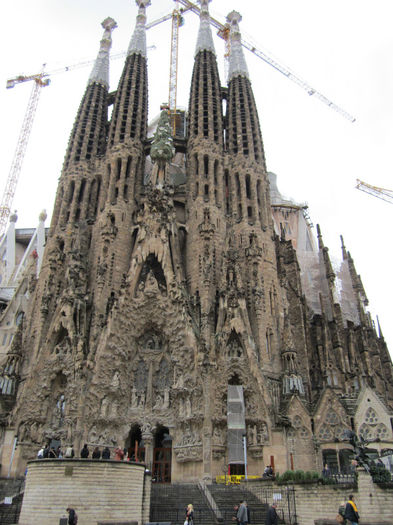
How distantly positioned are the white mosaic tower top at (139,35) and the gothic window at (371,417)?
36485 mm

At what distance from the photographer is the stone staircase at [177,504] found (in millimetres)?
16719

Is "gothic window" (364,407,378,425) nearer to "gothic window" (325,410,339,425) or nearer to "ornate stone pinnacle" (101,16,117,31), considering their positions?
"gothic window" (325,410,339,425)

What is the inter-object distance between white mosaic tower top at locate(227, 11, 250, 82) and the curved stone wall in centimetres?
3656

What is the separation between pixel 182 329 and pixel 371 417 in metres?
12.4

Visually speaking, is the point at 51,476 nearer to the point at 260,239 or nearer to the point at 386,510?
the point at 386,510

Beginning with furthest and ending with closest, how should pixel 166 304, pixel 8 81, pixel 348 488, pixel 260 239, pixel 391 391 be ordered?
pixel 8 81 < pixel 391 391 < pixel 260 239 < pixel 166 304 < pixel 348 488

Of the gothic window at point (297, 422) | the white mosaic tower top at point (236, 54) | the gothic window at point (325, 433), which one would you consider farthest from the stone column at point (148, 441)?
the white mosaic tower top at point (236, 54)

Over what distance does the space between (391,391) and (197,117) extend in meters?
28.6

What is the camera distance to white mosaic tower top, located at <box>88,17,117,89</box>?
41750 millimetres

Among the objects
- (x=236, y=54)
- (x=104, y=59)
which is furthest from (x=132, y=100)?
(x=236, y=54)

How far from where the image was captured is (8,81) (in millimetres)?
67125

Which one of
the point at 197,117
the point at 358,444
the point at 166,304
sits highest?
the point at 197,117

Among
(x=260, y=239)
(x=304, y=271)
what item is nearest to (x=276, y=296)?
(x=260, y=239)

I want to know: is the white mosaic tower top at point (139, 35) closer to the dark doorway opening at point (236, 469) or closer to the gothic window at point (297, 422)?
the gothic window at point (297, 422)
